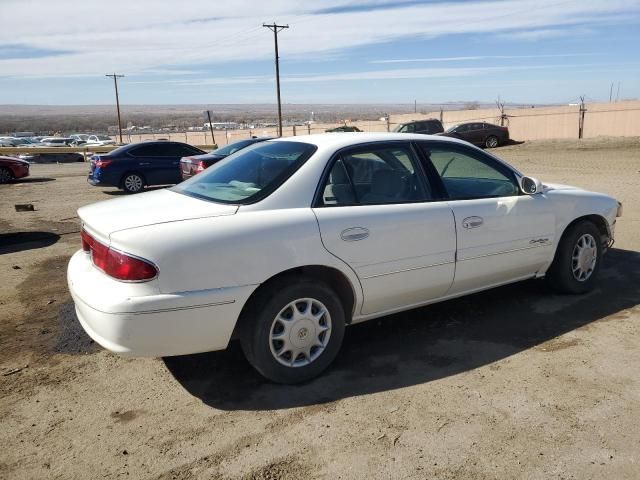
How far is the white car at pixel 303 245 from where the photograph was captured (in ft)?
10.7

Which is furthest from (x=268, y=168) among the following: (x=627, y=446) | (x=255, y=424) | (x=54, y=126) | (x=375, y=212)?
(x=54, y=126)

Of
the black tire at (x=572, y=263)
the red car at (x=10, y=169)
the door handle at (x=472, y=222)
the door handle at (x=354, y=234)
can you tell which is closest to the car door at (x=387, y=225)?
the door handle at (x=354, y=234)

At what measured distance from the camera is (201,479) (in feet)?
9.26

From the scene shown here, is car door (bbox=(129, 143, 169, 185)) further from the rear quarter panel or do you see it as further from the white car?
the rear quarter panel

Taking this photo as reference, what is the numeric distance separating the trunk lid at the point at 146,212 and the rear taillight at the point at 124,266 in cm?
12

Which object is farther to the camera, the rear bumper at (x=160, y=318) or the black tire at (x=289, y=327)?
the black tire at (x=289, y=327)

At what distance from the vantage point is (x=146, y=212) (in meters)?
3.64

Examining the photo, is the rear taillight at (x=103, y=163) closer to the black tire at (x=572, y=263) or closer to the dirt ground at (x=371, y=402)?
the dirt ground at (x=371, y=402)

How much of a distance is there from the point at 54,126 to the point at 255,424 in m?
170

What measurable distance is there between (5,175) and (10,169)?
255mm

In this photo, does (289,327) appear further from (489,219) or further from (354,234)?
(489,219)

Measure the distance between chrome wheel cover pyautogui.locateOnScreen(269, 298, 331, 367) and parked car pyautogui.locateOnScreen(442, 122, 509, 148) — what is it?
25.1 metres

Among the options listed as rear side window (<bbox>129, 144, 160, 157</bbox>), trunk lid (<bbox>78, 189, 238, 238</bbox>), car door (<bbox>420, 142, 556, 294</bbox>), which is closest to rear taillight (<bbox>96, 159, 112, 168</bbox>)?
rear side window (<bbox>129, 144, 160, 157</bbox>)

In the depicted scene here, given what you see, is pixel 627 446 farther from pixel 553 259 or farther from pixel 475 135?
pixel 475 135
